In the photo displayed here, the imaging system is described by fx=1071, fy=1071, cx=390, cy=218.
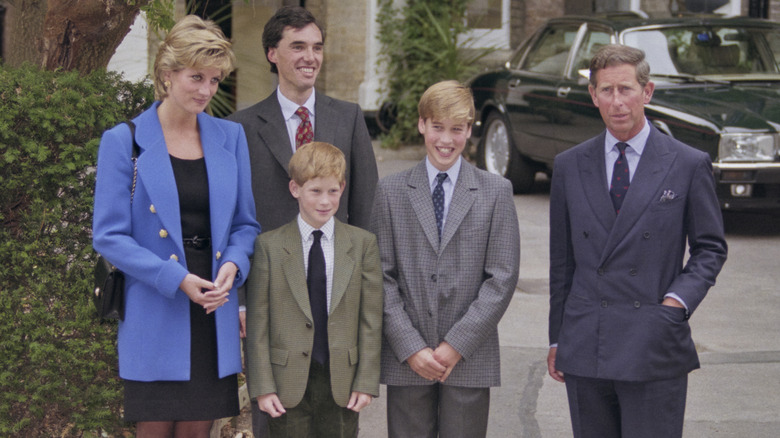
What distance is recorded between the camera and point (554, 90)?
10.2m

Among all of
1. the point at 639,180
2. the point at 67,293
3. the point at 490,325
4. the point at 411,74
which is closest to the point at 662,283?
the point at 639,180

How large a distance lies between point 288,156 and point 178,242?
68 centimetres

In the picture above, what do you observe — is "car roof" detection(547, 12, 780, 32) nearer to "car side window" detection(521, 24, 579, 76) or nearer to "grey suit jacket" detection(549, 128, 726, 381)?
"car side window" detection(521, 24, 579, 76)

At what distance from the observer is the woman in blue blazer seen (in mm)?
3426

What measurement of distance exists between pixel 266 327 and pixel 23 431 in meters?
1.39

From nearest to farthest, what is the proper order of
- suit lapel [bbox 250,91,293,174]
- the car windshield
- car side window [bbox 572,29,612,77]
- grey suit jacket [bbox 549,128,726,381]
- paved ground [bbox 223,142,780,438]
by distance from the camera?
grey suit jacket [bbox 549,128,726,381] → suit lapel [bbox 250,91,293,174] → paved ground [bbox 223,142,780,438] → the car windshield → car side window [bbox 572,29,612,77]

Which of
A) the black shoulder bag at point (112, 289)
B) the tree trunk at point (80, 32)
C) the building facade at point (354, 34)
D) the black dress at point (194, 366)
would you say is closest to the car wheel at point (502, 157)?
the building facade at point (354, 34)

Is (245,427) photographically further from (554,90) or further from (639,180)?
(554,90)

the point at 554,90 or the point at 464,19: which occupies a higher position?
the point at 464,19

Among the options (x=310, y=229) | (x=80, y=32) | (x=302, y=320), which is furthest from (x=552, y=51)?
(x=302, y=320)

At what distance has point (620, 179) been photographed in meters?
3.53

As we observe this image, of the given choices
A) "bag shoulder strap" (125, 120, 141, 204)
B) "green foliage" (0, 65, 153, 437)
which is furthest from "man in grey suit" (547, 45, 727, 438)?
"green foliage" (0, 65, 153, 437)

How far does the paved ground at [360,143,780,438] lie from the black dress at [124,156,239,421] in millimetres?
1525

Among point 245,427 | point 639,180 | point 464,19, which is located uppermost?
point 464,19
